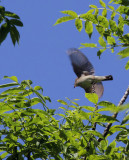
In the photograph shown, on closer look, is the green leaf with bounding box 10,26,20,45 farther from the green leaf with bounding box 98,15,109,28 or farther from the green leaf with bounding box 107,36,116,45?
the green leaf with bounding box 107,36,116,45

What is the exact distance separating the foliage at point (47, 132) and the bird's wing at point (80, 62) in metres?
1.35

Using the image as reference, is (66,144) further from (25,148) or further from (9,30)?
(9,30)

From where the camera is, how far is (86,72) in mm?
4555

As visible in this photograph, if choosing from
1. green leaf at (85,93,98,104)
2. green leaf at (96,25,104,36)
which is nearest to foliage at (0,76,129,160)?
green leaf at (85,93,98,104)

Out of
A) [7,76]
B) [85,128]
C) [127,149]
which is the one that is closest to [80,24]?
[7,76]

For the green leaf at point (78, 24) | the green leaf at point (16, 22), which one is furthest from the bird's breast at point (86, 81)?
the green leaf at point (16, 22)

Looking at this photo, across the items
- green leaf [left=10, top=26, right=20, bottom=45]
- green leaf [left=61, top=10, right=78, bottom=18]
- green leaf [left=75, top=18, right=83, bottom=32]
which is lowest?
green leaf [left=75, top=18, right=83, bottom=32]

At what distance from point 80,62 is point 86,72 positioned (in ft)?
0.80

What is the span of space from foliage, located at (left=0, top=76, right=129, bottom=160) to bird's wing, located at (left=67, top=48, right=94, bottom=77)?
1349mm

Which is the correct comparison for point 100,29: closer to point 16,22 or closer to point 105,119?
point 105,119

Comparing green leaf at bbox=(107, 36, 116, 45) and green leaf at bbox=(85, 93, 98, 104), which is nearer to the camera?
green leaf at bbox=(85, 93, 98, 104)

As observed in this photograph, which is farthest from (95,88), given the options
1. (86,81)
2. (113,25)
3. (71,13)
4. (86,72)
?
(113,25)

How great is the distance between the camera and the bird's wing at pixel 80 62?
4336 millimetres

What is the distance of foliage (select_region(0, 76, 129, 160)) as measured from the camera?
2.71 meters
